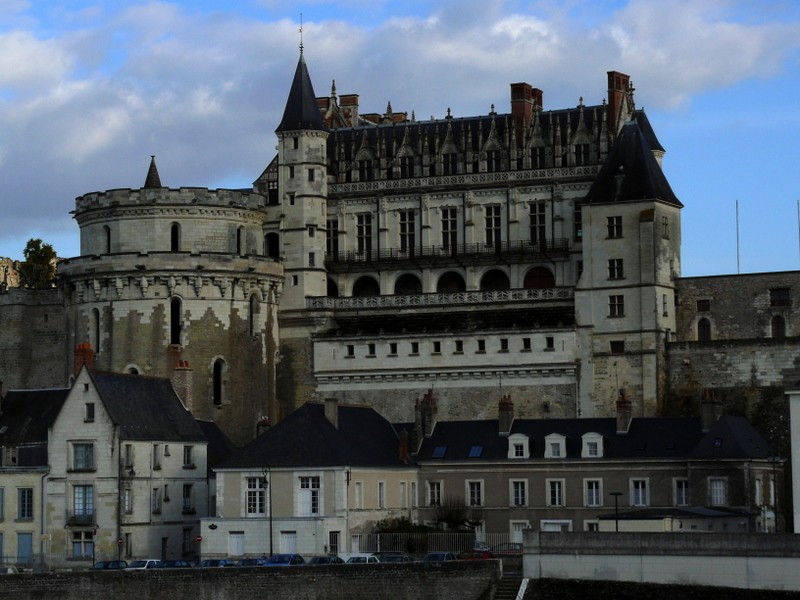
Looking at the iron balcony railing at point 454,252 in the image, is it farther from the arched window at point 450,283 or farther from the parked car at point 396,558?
the parked car at point 396,558

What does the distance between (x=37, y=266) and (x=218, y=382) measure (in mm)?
23206

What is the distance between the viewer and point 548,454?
69062 mm

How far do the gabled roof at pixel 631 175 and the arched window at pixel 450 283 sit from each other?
8707 mm

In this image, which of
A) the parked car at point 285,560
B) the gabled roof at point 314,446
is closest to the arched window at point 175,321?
the gabled roof at point 314,446

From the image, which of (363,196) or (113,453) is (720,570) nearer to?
(113,453)

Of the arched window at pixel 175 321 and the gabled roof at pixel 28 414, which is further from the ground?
the arched window at pixel 175 321

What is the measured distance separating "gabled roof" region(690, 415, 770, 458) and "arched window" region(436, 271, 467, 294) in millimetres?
22684

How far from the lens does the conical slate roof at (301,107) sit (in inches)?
3452

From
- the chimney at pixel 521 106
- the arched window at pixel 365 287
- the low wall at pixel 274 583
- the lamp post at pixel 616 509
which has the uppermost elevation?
the chimney at pixel 521 106

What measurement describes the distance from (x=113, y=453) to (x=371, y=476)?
847 centimetres

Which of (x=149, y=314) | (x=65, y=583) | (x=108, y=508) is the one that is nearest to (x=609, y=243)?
(x=149, y=314)

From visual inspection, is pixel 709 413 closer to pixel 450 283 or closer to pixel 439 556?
pixel 439 556

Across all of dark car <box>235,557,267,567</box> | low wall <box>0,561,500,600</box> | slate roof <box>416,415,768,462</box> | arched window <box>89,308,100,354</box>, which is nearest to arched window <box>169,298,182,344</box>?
arched window <box>89,308,100,354</box>

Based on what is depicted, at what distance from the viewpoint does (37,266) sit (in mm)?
103938
